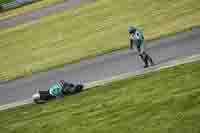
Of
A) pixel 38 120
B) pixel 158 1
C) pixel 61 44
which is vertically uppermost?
pixel 158 1

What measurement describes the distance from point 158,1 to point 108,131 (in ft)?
41.0

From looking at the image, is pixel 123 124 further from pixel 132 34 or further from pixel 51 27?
pixel 51 27

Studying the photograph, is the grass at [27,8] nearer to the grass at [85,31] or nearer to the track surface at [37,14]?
the track surface at [37,14]

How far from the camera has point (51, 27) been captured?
23.8 meters

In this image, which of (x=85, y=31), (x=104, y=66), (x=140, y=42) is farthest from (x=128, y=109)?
(x=85, y=31)

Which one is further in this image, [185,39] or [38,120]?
[185,39]

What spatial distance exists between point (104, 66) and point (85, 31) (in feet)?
19.3

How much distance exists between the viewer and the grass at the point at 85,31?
18531mm

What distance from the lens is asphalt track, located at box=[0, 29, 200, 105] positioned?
1534 cm

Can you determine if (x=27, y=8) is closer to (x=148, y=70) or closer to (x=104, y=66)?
(x=104, y=66)

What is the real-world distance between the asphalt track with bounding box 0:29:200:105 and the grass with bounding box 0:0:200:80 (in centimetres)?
78

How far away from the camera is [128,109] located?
496 inches

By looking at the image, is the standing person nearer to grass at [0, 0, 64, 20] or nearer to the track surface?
the track surface

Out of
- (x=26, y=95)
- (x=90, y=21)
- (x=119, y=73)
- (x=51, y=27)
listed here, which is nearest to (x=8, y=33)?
(x=51, y=27)
